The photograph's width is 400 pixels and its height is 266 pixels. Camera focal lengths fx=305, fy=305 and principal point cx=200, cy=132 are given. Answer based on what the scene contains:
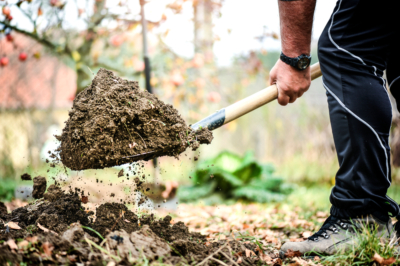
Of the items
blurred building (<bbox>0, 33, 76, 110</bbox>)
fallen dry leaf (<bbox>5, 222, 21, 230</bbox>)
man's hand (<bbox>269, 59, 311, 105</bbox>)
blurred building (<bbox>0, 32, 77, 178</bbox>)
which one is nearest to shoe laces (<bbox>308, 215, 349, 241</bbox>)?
man's hand (<bbox>269, 59, 311, 105</bbox>)

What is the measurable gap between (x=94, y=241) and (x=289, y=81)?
1380 mm

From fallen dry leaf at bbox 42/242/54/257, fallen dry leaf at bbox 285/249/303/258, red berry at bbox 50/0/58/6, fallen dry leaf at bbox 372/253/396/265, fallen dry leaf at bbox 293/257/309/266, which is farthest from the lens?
red berry at bbox 50/0/58/6

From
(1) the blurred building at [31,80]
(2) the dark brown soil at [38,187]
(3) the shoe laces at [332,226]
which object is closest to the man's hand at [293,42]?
(3) the shoe laces at [332,226]

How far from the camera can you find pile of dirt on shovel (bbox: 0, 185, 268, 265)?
3.77ft

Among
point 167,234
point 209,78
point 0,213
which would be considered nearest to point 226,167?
point 209,78

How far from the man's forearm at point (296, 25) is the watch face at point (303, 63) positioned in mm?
39

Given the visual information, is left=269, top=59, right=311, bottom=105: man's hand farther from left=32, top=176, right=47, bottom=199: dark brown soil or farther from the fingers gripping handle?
left=32, top=176, right=47, bottom=199: dark brown soil

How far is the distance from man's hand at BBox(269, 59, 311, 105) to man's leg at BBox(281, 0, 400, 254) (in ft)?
0.90

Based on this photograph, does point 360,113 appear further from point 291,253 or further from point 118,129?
point 118,129

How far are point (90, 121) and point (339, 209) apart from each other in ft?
4.57

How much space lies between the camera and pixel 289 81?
1.86m

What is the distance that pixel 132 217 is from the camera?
170 centimetres

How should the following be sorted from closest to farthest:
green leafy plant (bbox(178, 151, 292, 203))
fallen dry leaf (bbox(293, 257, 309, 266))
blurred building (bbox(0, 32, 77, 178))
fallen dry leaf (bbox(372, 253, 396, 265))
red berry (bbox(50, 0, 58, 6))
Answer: fallen dry leaf (bbox(372, 253, 396, 265)) → fallen dry leaf (bbox(293, 257, 309, 266)) → red berry (bbox(50, 0, 58, 6)) → green leafy plant (bbox(178, 151, 292, 203)) → blurred building (bbox(0, 32, 77, 178))

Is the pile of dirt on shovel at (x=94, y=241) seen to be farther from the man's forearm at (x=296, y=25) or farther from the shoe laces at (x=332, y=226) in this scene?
the man's forearm at (x=296, y=25)
